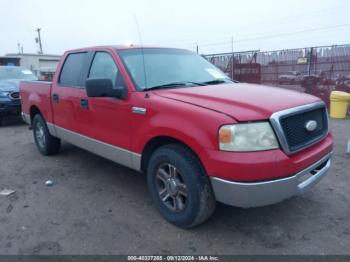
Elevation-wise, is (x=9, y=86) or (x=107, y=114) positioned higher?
(x=9, y=86)

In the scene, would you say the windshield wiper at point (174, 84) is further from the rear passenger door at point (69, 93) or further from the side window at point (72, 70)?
→ the side window at point (72, 70)

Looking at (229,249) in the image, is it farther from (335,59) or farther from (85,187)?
(335,59)

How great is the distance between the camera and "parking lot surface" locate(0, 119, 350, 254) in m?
2.92

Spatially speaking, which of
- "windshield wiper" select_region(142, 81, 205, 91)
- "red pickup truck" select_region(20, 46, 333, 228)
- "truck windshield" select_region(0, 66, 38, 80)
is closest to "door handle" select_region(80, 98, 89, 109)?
"red pickup truck" select_region(20, 46, 333, 228)

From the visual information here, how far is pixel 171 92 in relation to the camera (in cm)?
330

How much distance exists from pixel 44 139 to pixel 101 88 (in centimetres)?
295

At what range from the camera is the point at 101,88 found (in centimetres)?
335

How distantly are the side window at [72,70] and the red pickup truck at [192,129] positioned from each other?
0.03 metres

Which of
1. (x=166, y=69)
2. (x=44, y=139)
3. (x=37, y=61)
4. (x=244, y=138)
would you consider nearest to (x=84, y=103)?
(x=166, y=69)

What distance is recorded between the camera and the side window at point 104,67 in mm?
3830

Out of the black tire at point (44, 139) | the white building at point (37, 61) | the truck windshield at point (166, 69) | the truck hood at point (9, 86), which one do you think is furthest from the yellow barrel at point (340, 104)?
the white building at point (37, 61)

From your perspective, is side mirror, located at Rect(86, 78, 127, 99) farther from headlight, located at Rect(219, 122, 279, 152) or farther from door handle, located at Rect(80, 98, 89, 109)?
headlight, located at Rect(219, 122, 279, 152)

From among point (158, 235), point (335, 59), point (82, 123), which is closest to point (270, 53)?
point (335, 59)

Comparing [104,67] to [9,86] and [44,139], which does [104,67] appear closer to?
[44,139]
